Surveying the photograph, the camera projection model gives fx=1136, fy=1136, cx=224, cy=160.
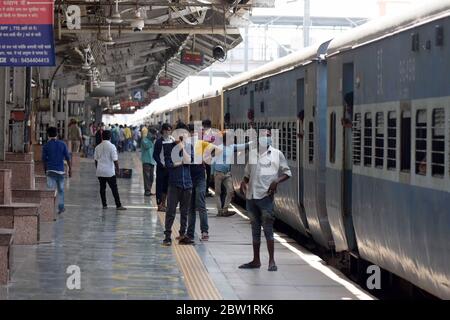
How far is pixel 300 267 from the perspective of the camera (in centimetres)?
1497

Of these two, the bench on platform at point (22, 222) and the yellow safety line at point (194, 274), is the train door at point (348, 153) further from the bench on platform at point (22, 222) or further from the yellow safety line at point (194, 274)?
the bench on platform at point (22, 222)

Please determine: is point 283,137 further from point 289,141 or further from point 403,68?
point 403,68

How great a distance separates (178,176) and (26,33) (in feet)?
11.5

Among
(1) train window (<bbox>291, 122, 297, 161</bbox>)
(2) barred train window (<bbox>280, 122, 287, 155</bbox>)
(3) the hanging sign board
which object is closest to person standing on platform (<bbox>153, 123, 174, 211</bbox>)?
(2) barred train window (<bbox>280, 122, 287, 155</bbox>)

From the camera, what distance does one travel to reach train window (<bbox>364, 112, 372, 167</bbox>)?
40.9ft

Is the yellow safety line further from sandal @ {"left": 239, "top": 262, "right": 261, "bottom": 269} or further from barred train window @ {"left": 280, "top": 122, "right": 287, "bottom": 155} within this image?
barred train window @ {"left": 280, "top": 122, "right": 287, "bottom": 155}

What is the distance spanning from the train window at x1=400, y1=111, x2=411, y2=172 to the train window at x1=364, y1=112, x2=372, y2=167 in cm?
138

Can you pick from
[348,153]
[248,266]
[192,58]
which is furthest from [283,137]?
[192,58]

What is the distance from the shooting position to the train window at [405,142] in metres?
10.8

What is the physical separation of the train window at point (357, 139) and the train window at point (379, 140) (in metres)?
0.89

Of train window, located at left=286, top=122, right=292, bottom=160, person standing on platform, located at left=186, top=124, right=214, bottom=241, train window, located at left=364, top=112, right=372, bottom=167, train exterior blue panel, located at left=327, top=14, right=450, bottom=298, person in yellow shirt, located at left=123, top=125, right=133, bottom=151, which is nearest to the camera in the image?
train exterior blue panel, located at left=327, top=14, right=450, bottom=298

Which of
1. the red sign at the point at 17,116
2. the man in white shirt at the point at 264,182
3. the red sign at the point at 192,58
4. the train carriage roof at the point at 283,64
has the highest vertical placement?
the red sign at the point at 192,58

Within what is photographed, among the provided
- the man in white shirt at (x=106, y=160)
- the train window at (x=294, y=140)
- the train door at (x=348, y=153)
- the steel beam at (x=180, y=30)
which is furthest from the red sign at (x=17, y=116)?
the train door at (x=348, y=153)

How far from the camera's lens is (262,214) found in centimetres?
1413
